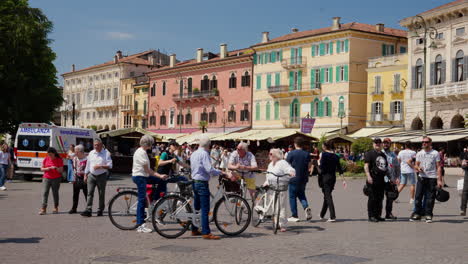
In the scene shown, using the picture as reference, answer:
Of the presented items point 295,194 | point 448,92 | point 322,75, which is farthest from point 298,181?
point 322,75

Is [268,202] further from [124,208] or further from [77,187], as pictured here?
[77,187]

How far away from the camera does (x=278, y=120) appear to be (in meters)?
67.2

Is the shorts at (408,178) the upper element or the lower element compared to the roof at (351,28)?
lower

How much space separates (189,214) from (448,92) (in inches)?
1586

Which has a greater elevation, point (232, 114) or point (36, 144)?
point (232, 114)

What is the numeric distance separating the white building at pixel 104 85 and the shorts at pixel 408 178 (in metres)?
76.6

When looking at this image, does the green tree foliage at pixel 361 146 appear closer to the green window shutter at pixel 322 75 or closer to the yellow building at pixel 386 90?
the yellow building at pixel 386 90

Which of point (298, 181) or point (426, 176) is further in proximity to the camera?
point (426, 176)

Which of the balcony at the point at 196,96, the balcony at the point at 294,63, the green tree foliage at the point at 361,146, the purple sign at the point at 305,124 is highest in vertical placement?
the balcony at the point at 294,63

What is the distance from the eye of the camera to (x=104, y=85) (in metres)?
Result: 98.6

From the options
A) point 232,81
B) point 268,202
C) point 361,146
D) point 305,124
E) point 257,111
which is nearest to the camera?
point 268,202

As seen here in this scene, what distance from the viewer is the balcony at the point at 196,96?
74.9m

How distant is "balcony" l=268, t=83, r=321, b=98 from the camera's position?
6281cm

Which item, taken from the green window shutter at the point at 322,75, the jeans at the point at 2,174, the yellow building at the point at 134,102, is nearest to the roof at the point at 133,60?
the yellow building at the point at 134,102
